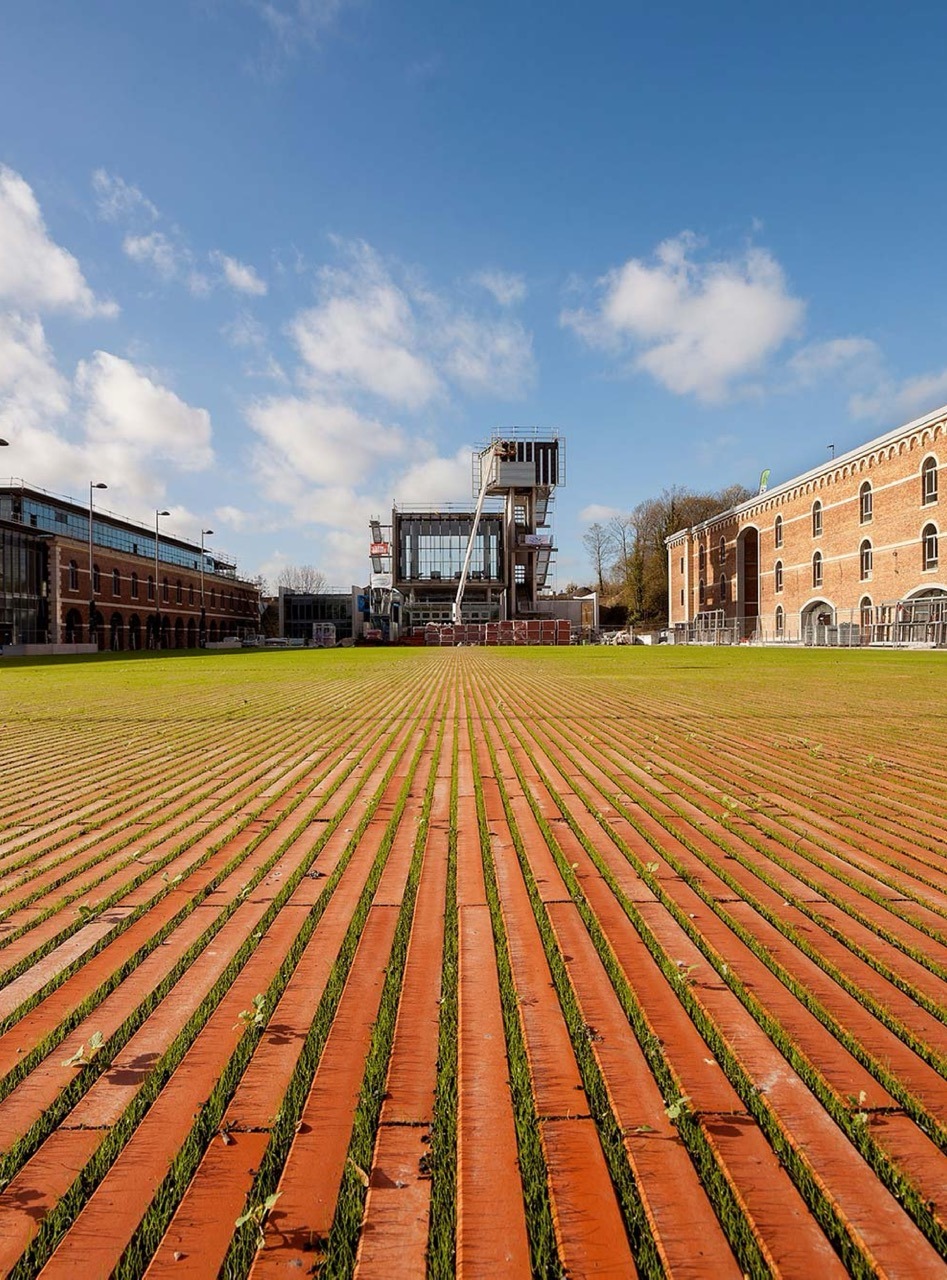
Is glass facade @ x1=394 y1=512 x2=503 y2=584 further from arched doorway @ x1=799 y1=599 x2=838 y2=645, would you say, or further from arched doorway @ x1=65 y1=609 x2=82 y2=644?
arched doorway @ x1=799 y1=599 x2=838 y2=645

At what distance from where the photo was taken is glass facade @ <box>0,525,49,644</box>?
46625 mm

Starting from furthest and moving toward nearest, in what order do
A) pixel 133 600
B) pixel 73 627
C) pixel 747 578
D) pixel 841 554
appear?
1. pixel 133 600
2. pixel 747 578
3. pixel 73 627
4. pixel 841 554

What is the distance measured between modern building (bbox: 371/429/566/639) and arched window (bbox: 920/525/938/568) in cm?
4715

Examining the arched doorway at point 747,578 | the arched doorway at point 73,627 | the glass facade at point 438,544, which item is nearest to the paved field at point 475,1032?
the arched doorway at point 747,578

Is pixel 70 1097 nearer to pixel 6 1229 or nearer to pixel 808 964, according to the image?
pixel 6 1229

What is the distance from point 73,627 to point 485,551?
43.3m

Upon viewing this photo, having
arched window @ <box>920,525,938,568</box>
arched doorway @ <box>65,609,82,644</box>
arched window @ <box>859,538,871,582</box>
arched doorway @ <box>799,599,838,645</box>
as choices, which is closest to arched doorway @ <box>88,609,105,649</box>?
arched doorway @ <box>65,609,82,644</box>

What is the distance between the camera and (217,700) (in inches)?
487

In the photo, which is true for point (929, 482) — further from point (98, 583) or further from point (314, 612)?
point (314, 612)

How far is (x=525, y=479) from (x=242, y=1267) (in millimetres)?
79771

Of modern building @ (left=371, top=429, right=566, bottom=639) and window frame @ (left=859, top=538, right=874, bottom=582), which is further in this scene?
modern building @ (left=371, top=429, right=566, bottom=639)

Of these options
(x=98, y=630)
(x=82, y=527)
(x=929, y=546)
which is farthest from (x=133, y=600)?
(x=929, y=546)

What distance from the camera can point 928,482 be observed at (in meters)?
35.2

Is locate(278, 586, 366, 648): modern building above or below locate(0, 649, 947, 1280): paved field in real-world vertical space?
above
